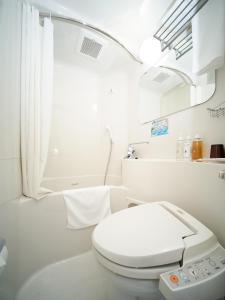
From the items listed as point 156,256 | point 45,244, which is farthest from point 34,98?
point 156,256

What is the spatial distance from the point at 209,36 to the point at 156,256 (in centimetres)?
106

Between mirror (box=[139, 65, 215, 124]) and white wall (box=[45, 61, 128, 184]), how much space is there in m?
0.32

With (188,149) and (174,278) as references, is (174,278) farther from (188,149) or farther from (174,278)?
(188,149)

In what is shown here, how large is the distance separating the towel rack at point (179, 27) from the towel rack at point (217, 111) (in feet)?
1.62

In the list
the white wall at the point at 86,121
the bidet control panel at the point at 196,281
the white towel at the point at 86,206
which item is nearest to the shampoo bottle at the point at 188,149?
the bidet control panel at the point at 196,281

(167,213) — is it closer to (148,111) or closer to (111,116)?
(148,111)

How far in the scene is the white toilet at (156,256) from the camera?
46 cm

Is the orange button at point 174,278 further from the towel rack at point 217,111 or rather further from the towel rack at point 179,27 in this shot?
the towel rack at point 179,27

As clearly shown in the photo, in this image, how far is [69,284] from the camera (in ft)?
2.92

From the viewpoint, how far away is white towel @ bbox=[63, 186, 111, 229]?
102cm

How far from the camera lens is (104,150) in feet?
5.70

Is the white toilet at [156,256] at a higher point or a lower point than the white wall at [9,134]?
lower

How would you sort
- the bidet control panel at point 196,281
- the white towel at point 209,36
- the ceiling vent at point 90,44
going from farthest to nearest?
the ceiling vent at point 90,44, the white towel at point 209,36, the bidet control panel at point 196,281

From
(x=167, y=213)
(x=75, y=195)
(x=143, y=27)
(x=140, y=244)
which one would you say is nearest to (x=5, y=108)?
(x=75, y=195)
